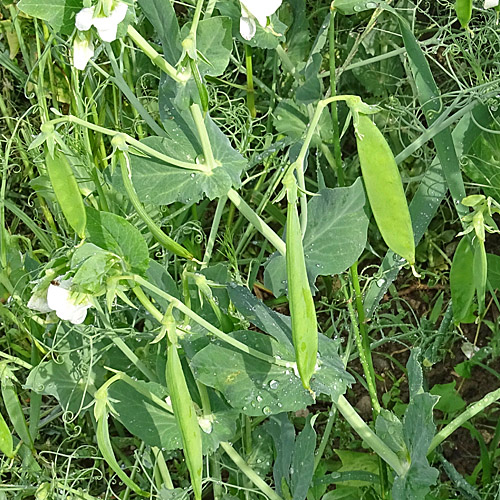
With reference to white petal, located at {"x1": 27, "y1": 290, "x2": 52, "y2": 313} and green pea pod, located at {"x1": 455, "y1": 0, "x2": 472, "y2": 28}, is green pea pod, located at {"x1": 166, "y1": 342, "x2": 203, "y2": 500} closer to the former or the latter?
white petal, located at {"x1": 27, "y1": 290, "x2": 52, "y2": 313}

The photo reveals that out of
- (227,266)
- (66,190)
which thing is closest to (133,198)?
(66,190)

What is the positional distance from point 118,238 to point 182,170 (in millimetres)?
114

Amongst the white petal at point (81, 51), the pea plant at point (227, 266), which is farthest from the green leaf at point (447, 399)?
the white petal at point (81, 51)

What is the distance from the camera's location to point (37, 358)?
111cm

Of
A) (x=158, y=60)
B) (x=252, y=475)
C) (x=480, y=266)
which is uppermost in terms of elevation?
(x=158, y=60)

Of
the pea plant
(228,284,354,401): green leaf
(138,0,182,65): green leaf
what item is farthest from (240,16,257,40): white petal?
(228,284,354,401): green leaf

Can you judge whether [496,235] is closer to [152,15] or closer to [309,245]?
[309,245]

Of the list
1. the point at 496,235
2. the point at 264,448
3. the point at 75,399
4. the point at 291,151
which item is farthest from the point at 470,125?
the point at 75,399

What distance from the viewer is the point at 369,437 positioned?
839 millimetres

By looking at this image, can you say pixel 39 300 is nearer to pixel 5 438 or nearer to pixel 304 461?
pixel 5 438

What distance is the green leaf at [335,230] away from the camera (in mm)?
822

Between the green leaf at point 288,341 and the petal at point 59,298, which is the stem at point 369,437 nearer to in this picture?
the green leaf at point 288,341

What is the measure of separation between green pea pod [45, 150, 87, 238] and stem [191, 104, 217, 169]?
0.15m

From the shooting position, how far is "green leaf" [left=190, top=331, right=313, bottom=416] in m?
0.81
